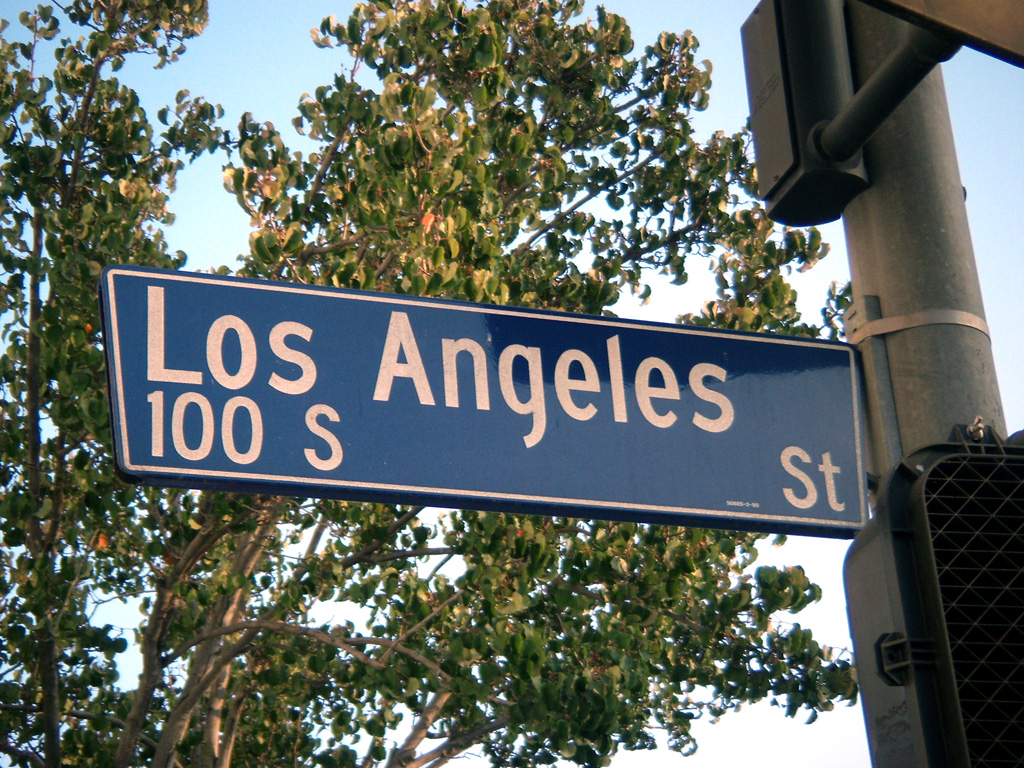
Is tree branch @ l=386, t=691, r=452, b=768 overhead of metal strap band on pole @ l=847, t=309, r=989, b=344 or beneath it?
overhead

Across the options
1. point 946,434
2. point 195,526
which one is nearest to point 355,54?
point 195,526

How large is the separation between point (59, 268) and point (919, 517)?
673cm

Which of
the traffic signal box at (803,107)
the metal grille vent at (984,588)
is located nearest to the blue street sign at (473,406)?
the traffic signal box at (803,107)

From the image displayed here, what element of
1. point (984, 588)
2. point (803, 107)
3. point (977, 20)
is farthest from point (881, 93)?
point (984, 588)

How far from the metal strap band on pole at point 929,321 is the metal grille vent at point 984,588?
278 mm

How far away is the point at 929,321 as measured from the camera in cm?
186

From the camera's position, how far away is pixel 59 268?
7.24 meters

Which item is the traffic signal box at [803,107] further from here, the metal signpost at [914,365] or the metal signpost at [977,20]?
the metal signpost at [977,20]

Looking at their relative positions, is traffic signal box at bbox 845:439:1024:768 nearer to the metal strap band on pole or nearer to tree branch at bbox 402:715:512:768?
the metal strap band on pole

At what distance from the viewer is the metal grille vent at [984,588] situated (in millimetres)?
1497

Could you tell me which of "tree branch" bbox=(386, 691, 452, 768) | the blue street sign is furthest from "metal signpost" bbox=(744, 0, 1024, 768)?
"tree branch" bbox=(386, 691, 452, 768)

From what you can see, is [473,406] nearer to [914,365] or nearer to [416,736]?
[914,365]

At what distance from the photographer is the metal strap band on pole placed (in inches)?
73.0

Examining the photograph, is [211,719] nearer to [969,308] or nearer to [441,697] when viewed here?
[441,697]
